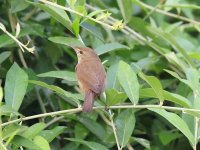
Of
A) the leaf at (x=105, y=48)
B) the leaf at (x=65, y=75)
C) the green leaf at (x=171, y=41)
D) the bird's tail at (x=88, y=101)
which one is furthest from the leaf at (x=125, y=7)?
the bird's tail at (x=88, y=101)

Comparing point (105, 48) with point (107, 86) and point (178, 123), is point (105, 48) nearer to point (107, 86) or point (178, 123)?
point (107, 86)

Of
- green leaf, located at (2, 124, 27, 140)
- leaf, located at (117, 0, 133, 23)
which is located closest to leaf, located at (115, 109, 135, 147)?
green leaf, located at (2, 124, 27, 140)

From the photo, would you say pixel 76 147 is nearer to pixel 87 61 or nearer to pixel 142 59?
pixel 87 61

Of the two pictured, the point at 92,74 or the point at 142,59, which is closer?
the point at 92,74

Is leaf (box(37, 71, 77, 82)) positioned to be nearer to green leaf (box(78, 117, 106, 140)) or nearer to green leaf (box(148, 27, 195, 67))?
green leaf (box(78, 117, 106, 140))

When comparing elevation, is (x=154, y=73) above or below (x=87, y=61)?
below

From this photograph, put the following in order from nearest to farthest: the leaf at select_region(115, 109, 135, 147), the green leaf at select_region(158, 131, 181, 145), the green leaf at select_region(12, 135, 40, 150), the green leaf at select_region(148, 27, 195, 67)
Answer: the green leaf at select_region(12, 135, 40, 150), the leaf at select_region(115, 109, 135, 147), the green leaf at select_region(158, 131, 181, 145), the green leaf at select_region(148, 27, 195, 67)

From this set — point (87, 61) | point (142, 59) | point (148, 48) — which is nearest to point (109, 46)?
point (87, 61)
